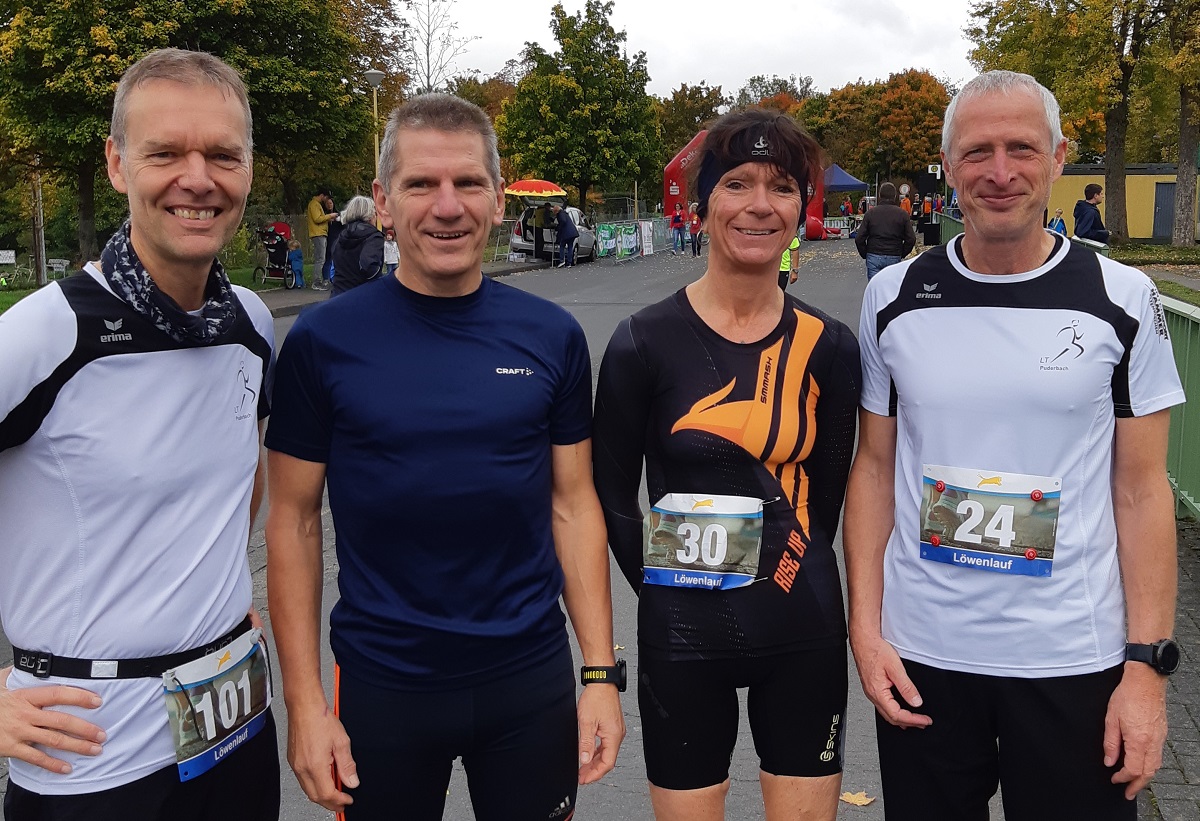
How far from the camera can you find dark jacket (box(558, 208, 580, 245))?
32.3 metres

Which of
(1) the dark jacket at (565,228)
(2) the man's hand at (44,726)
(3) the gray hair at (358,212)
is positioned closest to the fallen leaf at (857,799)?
(2) the man's hand at (44,726)

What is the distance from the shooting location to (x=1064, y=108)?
31.9 metres

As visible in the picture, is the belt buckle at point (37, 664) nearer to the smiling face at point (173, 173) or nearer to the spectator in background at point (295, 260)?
the smiling face at point (173, 173)

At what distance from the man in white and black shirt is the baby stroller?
23.2m

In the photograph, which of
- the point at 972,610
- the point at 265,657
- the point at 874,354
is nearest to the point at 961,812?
the point at 972,610

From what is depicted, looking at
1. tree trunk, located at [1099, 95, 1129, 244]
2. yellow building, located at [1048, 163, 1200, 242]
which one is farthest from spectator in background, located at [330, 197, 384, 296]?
yellow building, located at [1048, 163, 1200, 242]

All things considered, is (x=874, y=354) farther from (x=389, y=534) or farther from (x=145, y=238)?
(x=145, y=238)

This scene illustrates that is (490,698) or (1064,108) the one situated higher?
(1064,108)

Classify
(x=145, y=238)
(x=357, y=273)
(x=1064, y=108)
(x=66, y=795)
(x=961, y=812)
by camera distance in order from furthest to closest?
(x=1064, y=108)
(x=357, y=273)
(x=961, y=812)
(x=145, y=238)
(x=66, y=795)

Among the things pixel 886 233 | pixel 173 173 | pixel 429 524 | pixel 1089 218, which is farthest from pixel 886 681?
pixel 1089 218

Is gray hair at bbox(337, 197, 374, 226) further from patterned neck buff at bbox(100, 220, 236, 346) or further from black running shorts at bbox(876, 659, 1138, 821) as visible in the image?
black running shorts at bbox(876, 659, 1138, 821)

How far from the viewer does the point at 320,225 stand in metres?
21.6

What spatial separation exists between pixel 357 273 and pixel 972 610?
9213 mm

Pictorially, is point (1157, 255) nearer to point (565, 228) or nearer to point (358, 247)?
point (565, 228)
